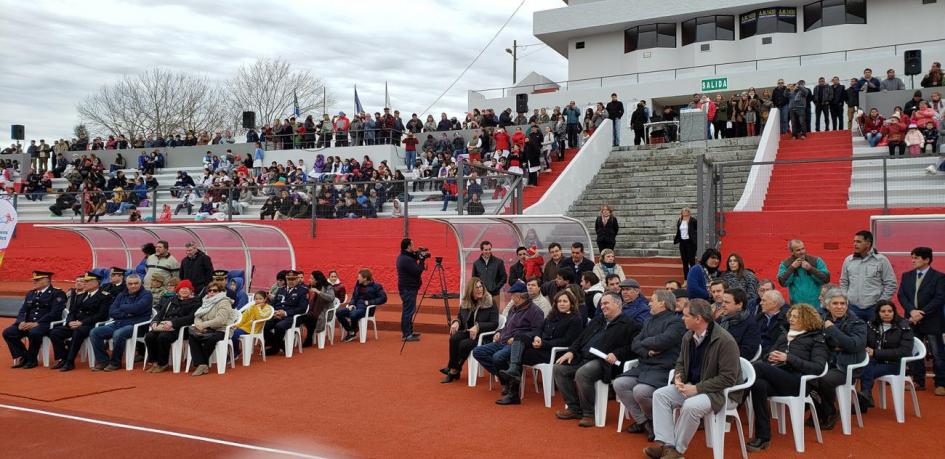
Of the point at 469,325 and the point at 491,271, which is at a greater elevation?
the point at 491,271

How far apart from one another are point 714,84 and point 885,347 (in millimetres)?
24823

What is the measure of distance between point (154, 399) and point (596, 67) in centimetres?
3086

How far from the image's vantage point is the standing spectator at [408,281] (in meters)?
12.4

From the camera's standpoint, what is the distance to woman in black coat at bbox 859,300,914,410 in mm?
7668

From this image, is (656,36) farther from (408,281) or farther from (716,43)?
(408,281)

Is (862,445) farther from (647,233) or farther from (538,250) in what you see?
(647,233)

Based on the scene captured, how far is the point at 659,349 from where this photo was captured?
6.99 m

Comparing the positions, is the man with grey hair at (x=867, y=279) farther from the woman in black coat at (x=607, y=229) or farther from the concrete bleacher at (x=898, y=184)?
the woman in black coat at (x=607, y=229)

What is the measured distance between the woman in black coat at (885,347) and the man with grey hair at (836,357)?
27 cm

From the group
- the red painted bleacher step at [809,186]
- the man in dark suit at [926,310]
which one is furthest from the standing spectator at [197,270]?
the man in dark suit at [926,310]

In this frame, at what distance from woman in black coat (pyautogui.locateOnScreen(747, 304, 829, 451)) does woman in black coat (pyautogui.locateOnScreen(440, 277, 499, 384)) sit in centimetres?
358

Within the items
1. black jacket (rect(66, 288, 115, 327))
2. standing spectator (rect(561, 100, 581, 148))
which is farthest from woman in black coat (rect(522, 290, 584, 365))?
standing spectator (rect(561, 100, 581, 148))

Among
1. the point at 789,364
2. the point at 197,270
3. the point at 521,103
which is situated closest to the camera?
the point at 789,364

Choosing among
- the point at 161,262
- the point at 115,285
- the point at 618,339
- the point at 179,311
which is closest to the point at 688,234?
the point at 618,339
